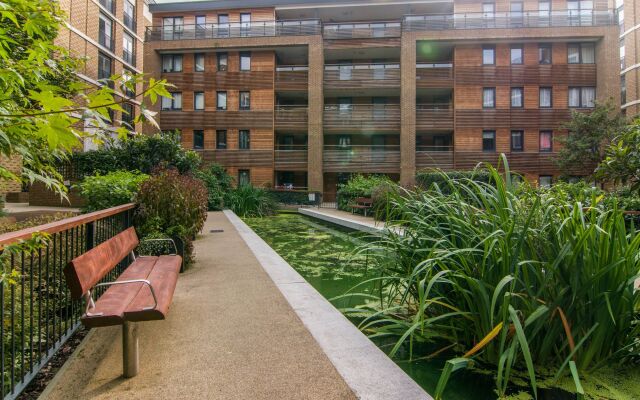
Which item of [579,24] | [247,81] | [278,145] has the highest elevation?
[579,24]

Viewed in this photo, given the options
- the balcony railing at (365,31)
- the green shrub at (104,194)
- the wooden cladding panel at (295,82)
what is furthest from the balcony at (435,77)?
the green shrub at (104,194)

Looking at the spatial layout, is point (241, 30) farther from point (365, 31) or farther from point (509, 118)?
point (509, 118)

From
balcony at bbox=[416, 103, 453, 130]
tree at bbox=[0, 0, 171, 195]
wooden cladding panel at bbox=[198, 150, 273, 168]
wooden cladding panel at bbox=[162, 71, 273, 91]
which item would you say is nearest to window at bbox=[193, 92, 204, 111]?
wooden cladding panel at bbox=[162, 71, 273, 91]

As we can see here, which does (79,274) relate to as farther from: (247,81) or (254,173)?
(247,81)

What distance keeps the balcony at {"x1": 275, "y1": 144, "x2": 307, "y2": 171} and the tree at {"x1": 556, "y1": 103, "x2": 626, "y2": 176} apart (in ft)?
58.8

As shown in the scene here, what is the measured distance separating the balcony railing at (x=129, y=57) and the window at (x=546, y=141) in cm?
3645

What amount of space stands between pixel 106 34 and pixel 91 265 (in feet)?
125

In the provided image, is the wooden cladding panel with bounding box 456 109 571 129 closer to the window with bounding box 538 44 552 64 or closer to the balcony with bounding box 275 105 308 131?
the window with bounding box 538 44 552 64

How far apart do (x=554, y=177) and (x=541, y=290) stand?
31469 mm

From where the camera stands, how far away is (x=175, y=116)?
3203 centimetres

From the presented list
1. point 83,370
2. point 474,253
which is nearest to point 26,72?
point 83,370

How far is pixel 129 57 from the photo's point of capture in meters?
38.7

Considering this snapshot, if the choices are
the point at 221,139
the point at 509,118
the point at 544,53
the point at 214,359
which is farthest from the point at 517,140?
the point at 214,359

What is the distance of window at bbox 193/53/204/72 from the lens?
32.6 metres
